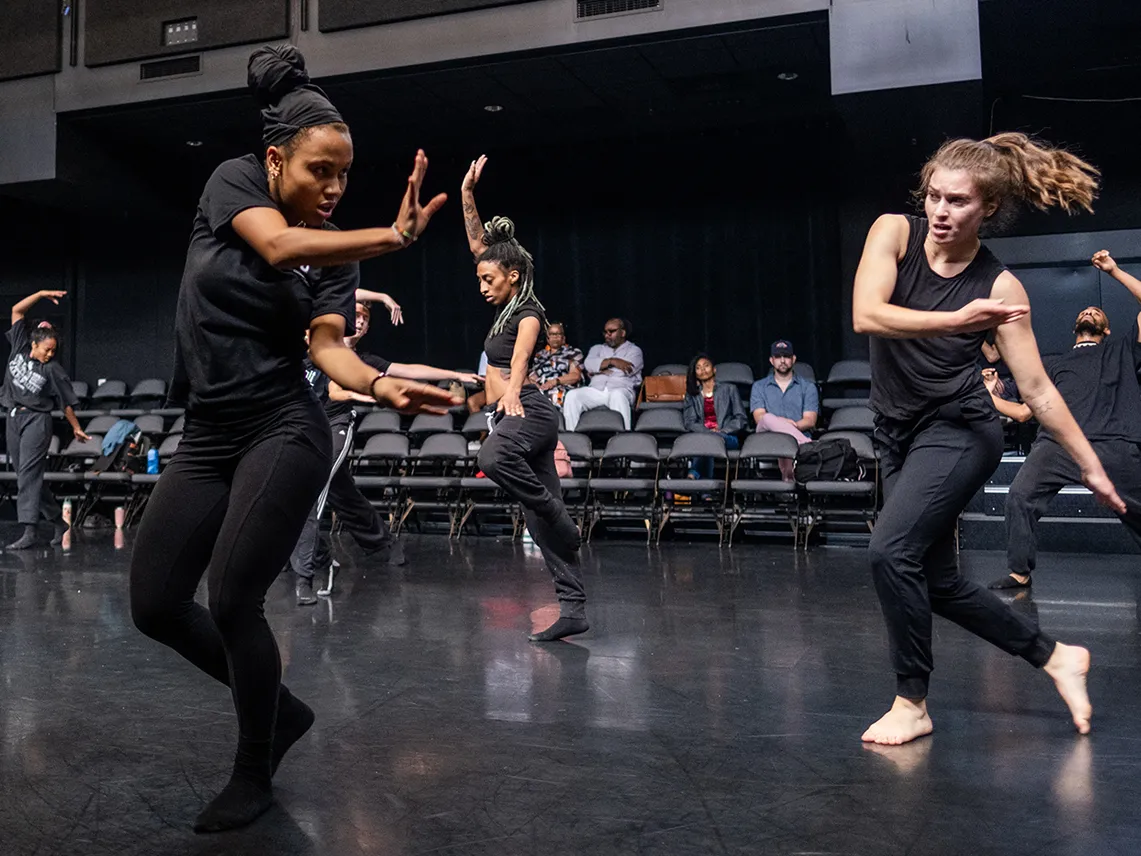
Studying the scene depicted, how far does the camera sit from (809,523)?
7.82m

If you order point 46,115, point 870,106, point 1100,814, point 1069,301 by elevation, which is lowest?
point 1100,814

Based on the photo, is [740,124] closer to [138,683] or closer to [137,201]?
[137,201]

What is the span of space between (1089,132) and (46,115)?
10641 millimetres

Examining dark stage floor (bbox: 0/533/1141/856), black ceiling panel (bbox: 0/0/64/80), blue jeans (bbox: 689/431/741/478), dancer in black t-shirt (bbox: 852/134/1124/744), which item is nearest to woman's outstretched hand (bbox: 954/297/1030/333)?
dancer in black t-shirt (bbox: 852/134/1124/744)

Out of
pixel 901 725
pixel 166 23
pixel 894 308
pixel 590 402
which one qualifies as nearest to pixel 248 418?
pixel 894 308

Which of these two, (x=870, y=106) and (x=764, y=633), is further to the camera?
(x=870, y=106)

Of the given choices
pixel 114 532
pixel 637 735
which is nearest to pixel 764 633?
pixel 637 735

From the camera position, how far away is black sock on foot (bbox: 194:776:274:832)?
79.7 inches

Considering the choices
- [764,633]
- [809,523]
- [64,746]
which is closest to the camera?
[64,746]

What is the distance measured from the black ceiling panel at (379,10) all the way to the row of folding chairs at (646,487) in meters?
3.81

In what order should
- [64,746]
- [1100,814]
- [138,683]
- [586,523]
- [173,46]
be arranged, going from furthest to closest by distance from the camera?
[173,46], [586,523], [138,683], [64,746], [1100,814]

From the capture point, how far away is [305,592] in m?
5.01

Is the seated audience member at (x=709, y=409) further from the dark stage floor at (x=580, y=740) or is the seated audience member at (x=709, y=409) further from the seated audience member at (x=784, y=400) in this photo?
the dark stage floor at (x=580, y=740)

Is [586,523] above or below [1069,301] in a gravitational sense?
below
